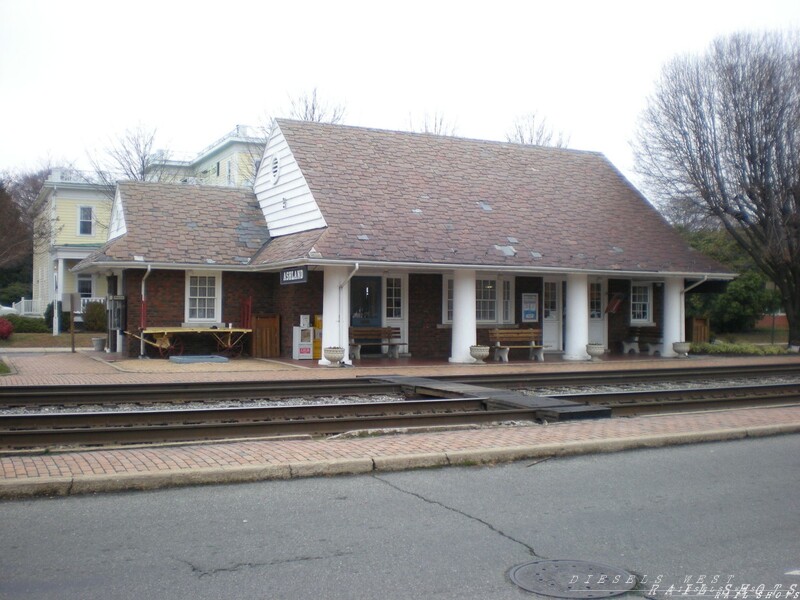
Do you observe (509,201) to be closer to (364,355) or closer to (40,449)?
(364,355)

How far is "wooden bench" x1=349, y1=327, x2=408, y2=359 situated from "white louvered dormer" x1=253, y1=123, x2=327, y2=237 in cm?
304

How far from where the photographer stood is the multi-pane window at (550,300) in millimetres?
26297

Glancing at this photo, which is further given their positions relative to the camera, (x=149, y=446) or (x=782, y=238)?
(x=782, y=238)

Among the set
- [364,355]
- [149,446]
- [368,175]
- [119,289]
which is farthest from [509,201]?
[149,446]

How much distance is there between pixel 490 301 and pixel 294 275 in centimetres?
697

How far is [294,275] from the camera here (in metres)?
20.7

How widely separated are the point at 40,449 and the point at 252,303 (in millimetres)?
14839

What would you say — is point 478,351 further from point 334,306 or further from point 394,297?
point 334,306

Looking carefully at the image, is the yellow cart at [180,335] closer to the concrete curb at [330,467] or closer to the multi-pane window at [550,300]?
the multi-pane window at [550,300]

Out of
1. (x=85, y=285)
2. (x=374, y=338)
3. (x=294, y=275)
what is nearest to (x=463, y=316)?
(x=374, y=338)

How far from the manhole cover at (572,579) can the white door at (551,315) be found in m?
20.6

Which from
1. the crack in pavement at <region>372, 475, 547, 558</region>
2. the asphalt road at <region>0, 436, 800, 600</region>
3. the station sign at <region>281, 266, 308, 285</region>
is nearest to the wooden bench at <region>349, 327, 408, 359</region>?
the station sign at <region>281, 266, 308, 285</region>

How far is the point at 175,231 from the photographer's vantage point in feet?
77.6

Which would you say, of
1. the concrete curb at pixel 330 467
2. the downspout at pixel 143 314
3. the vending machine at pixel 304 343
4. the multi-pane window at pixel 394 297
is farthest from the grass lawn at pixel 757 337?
the concrete curb at pixel 330 467
